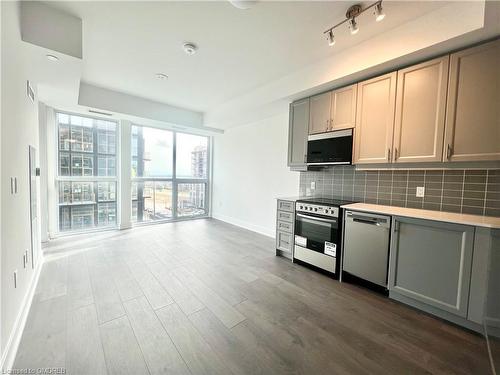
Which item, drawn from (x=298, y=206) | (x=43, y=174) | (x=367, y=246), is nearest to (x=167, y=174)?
(x=43, y=174)

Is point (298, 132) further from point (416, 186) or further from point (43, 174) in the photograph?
point (43, 174)

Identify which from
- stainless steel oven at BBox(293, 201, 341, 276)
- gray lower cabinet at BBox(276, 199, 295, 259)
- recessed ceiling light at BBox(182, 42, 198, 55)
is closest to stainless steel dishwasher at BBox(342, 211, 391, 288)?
stainless steel oven at BBox(293, 201, 341, 276)

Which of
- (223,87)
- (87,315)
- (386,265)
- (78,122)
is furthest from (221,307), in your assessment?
(78,122)

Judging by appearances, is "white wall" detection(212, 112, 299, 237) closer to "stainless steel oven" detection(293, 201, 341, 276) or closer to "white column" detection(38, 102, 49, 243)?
"stainless steel oven" detection(293, 201, 341, 276)

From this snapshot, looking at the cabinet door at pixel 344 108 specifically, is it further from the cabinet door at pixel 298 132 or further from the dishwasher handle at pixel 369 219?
the dishwasher handle at pixel 369 219

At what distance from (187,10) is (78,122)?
3.70 metres

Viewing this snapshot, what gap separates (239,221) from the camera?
17.6 ft

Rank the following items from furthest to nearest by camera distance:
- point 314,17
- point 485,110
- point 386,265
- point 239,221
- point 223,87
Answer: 1. point 239,221
2. point 223,87
3. point 386,265
4. point 314,17
5. point 485,110

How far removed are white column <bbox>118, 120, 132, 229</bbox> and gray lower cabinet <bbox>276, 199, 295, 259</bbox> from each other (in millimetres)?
3480

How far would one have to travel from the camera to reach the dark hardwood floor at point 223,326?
148cm

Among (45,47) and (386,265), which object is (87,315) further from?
(386,265)

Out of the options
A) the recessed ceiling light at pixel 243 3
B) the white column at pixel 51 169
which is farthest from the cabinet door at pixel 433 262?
the white column at pixel 51 169

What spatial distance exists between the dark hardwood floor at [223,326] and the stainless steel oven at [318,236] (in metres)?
0.19

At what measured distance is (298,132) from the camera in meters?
3.30
